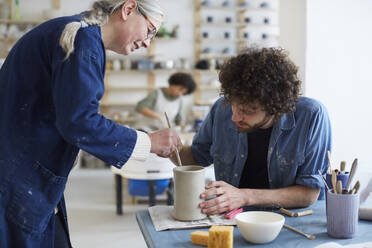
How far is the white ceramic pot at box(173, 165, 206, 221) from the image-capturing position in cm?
126

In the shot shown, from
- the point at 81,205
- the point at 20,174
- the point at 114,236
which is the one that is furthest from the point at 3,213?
the point at 81,205

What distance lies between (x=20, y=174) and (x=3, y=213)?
12cm

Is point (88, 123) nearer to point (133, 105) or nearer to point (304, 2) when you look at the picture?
point (304, 2)

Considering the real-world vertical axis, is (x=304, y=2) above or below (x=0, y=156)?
above

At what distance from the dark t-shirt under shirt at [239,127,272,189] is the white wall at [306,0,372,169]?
4.34 feet

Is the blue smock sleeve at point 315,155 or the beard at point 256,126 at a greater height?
the beard at point 256,126

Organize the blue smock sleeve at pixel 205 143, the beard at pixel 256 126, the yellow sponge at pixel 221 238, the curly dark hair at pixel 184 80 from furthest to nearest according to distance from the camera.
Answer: the curly dark hair at pixel 184 80, the blue smock sleeve at pixel 205 143, the beard at pixel 256 126, the yellow sponge at pixel 221 238

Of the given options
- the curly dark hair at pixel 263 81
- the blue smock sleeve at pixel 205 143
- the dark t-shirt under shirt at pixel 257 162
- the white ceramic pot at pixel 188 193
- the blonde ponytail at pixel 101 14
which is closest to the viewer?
the blonde ponytail at pixel 101 14

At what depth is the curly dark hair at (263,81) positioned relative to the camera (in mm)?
1384

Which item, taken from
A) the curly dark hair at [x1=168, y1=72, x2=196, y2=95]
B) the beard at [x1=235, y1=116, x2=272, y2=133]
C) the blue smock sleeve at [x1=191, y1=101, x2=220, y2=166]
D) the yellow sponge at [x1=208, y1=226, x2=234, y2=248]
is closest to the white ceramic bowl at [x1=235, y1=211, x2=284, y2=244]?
the yellow sponge at [x1=208, y1=226, x2=234, y2=248]

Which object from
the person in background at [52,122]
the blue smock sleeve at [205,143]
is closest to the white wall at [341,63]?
the blue smock sleeve at [205,143]

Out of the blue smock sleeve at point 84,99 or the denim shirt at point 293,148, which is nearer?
the blue smock sleeve at point 84,99

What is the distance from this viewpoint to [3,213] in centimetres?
124

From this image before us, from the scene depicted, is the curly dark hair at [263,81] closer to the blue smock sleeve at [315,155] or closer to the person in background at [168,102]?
the blue smock sleeve at [315,155]
